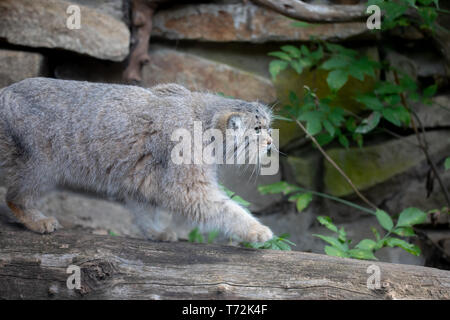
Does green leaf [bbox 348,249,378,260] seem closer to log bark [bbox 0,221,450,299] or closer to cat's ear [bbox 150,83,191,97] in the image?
log bark [bbox 0,221,450,299]

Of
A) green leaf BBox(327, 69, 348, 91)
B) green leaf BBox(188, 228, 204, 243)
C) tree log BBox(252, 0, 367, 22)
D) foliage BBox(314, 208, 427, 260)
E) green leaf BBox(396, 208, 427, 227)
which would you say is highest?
tree log BBox(252, 0, 367, 22)

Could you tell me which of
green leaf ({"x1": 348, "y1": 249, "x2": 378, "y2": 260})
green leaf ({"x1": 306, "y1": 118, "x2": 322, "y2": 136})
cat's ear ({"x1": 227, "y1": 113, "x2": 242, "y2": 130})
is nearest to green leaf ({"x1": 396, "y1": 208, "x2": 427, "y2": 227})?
green leaf ({"x1": 348, "y1": 249, "x2": 378, "y2": 260})

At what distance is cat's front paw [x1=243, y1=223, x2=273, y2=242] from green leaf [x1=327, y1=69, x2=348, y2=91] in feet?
4.12

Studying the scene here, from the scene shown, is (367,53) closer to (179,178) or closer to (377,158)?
(377,158)

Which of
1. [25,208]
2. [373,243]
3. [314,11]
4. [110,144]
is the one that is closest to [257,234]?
[373,243]

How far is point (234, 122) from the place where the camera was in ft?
9.50

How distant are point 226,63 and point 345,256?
2165mm

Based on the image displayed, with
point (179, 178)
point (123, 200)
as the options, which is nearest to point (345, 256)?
point (179, 178)

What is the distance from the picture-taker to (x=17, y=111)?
2947mm

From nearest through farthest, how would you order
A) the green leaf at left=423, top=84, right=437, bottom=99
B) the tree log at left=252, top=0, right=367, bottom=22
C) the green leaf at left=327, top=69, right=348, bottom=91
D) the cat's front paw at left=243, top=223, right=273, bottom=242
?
the cat's front paw at left=243, top=223, right=273, bottom=242
the green leaf at left=327, top=69, right=348, bottom=91
the tree log at left=252, top=0, right=367, bottom=22
the green leaf at left=423, top=84, right=437, bottom=99

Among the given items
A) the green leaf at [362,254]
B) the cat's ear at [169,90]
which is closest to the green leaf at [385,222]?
the green leaf at [362,254]

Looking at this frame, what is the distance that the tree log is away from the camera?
3533 mm

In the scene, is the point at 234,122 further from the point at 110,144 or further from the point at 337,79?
the point at 337,79

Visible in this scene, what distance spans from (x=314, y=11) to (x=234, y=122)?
129cm
